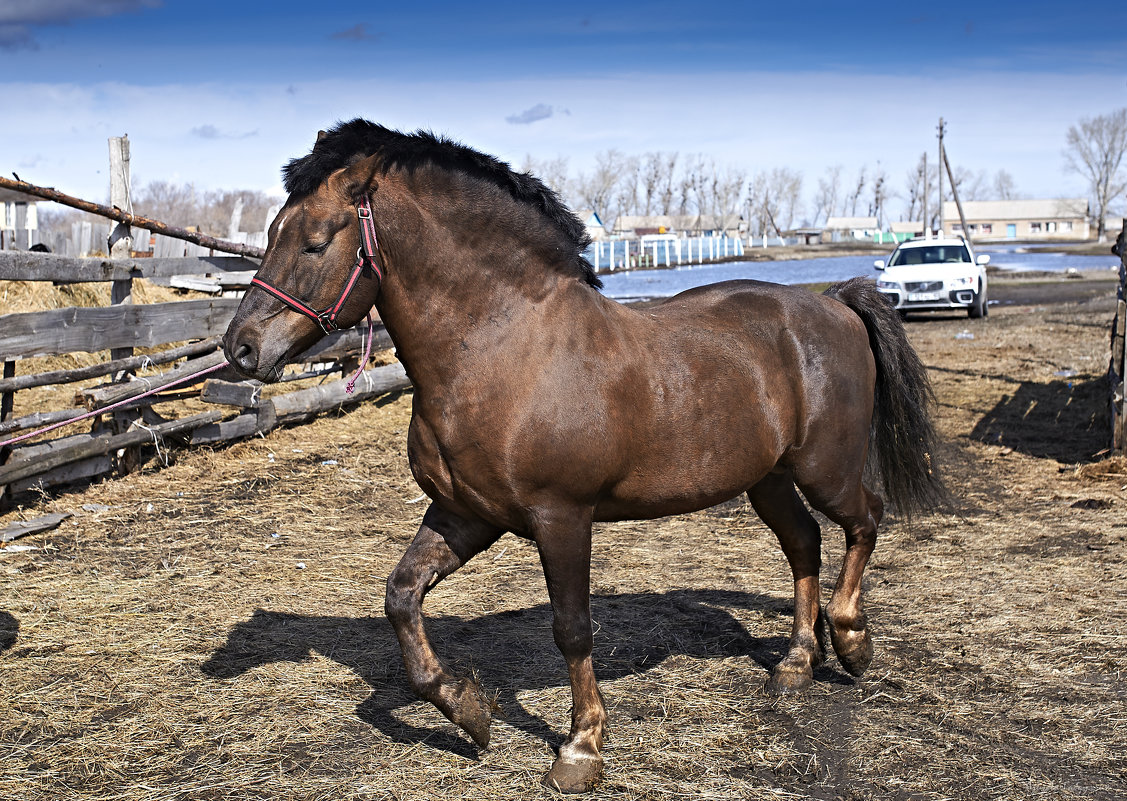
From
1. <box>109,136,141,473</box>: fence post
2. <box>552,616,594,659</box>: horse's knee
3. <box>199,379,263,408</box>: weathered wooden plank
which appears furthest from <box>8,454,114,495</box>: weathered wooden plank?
<box>552,616,594,659</box>: horse's knee

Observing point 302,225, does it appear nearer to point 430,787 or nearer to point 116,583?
point 430,787

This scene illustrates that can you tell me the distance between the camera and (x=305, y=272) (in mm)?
3189

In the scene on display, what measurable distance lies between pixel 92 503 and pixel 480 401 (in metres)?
5.04

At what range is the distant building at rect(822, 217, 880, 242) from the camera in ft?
383

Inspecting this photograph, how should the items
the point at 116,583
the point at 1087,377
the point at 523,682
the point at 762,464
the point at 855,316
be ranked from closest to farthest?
1. the point at 762,464
2. the point at 523,682
3. the point at 855,316
4. the point at 116,583
5. the point at 1087,377

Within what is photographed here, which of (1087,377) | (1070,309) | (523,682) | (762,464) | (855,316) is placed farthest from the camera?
(1070,309)

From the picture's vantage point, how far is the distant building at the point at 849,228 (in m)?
117

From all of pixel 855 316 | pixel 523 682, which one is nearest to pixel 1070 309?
pixel 855 316

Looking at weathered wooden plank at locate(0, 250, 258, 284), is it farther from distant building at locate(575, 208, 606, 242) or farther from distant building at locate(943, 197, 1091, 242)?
distant building at locate(943, 197, 1091, 242)

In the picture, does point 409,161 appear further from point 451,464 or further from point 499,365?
point 451,464

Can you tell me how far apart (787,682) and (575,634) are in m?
1.24

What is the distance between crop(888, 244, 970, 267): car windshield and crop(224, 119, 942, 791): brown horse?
19900 mm

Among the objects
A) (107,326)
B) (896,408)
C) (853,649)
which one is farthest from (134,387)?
(853,649)

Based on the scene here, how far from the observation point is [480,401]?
3.25 metres
